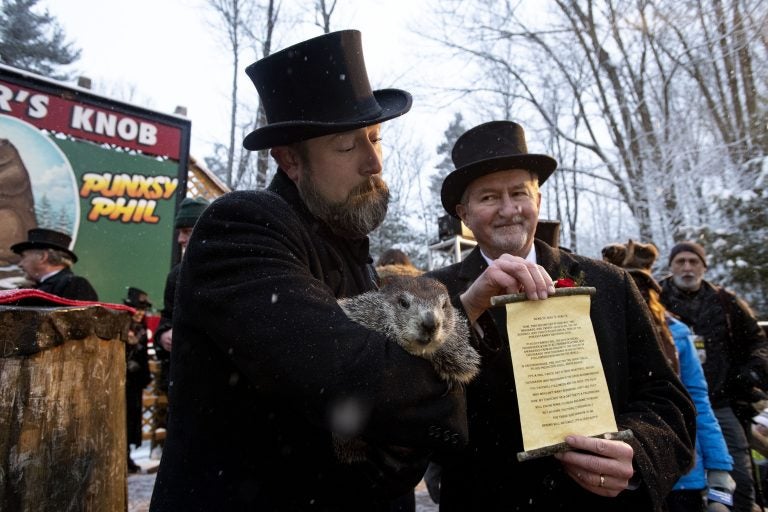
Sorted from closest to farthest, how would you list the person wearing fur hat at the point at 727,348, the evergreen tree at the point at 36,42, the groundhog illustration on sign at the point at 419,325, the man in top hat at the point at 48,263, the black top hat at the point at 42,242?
the groundhog illustration on sign at the point at 419,325 < the person wearing fur hat at the point at 727,348 < the man in top hat at the point at 48,263 < the black top hat at the point at 42,242 < the evergreen tree at the point at 36,42

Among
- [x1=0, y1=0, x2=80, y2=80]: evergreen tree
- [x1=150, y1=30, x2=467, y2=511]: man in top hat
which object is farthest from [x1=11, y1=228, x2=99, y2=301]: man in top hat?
[x1=0, y1=0, x2=80, y2=80]: evergreen tree

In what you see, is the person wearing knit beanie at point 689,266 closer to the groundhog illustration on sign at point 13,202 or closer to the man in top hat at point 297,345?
the man in top hat at point 297,345

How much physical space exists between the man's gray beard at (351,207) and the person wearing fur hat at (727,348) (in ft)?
16.5

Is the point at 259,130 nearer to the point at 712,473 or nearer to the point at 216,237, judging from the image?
the point at 216,237

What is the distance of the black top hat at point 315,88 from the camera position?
6.03ft

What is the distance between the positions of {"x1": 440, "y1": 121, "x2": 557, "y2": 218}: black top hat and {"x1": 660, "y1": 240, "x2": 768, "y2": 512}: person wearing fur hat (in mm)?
3888

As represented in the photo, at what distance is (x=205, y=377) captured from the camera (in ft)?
5.08

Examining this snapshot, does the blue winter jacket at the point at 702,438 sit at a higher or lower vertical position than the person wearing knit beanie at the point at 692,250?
lower

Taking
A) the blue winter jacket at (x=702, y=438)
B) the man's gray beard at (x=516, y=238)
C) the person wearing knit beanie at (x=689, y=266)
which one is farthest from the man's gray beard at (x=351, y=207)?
the person wearing knit beanie at (x=689, y=266)

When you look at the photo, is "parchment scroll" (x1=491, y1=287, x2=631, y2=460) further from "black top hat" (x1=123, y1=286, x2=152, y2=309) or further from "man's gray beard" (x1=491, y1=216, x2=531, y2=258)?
"black top hat" (x1=123, y1=286, x2=152, y2=309)

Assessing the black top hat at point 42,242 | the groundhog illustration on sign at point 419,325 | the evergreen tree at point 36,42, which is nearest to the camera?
the groundhog illustration on sign at point 419,325

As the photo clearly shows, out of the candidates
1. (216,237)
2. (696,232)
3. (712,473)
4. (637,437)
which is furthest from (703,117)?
(216,237)

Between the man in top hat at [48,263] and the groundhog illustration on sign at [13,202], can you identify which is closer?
the man in top hat at [48,263]

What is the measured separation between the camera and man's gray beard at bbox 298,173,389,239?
1886 millimetres
